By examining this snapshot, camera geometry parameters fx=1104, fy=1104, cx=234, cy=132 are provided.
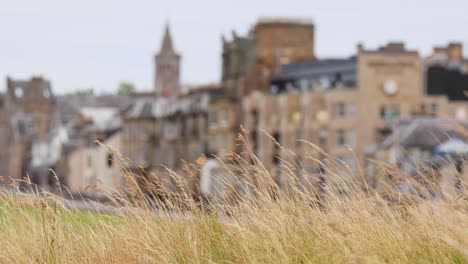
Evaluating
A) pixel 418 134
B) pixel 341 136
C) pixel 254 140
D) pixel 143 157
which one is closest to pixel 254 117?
pixel 254 140

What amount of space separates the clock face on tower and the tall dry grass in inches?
3088

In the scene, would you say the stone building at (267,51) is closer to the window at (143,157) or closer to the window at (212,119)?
the window at (212,119)

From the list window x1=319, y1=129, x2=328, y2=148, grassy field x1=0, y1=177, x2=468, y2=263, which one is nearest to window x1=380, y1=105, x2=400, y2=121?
window x1=319, y1=129, x2=328, y2=148

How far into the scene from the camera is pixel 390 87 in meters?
88.2

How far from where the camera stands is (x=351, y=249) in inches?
344

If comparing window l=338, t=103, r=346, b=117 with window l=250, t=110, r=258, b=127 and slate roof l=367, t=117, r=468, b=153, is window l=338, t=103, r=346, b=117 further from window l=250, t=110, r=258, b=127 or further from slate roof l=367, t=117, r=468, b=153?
window l=250, t=110, r=258, b=127

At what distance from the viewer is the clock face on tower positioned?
289 ft

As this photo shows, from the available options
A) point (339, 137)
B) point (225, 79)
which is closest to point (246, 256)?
point (339, 137)

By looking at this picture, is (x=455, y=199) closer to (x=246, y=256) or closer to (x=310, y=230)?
(x=310, y=230)

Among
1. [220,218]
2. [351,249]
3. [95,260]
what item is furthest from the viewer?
[220,218]

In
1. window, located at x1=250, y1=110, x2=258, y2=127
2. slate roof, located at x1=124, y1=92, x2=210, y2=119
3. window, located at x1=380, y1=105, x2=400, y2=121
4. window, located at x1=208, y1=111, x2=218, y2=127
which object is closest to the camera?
window, located at x1=380, y1=105, x2=400, y2=121

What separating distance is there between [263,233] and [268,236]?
0.11 meters

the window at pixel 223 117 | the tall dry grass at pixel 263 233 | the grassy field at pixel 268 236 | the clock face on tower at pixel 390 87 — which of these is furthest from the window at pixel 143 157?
the grassy field at pixel 268 236

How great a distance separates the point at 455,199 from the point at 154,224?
2.73 metres
